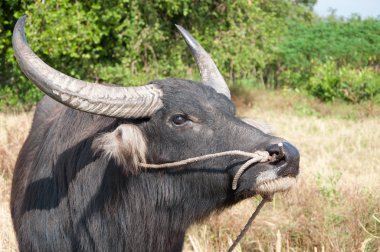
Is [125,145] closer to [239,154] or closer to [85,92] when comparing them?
[85,92]

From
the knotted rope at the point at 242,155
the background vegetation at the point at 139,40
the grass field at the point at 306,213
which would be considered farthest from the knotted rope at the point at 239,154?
the background vegetation at the point at 139,40

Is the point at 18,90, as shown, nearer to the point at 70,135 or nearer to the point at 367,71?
the point at 70,135

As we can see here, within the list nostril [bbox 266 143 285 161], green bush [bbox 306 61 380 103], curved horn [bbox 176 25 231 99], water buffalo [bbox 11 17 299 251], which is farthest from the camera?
green bush [bbox 306 61 380 103]

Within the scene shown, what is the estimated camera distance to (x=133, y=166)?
2975 mm

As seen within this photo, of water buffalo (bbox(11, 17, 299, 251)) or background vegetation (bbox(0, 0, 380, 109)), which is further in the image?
background vegetation (bbox(0, 0, 380, 109))

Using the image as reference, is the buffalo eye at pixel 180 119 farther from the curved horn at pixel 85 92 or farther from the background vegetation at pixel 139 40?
the background vegetation at pixel 139 40

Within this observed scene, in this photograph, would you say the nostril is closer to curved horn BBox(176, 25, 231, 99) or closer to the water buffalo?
the water buffalo

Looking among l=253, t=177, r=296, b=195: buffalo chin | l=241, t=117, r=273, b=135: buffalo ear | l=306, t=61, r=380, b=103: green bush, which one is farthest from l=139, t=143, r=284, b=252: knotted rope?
l=306, t=61, r=380, b=103: green bush

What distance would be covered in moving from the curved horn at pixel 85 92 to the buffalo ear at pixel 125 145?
0.09m

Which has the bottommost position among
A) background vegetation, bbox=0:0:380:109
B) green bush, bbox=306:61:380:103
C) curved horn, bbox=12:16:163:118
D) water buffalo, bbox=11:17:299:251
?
green bush, bbox=306:61:380:103

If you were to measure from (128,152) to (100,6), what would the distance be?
30.8 feet

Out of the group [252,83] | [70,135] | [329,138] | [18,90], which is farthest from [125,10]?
[252,83]

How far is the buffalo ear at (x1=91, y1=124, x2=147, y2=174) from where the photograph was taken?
115 inches

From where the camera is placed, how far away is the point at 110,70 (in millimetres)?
12625
